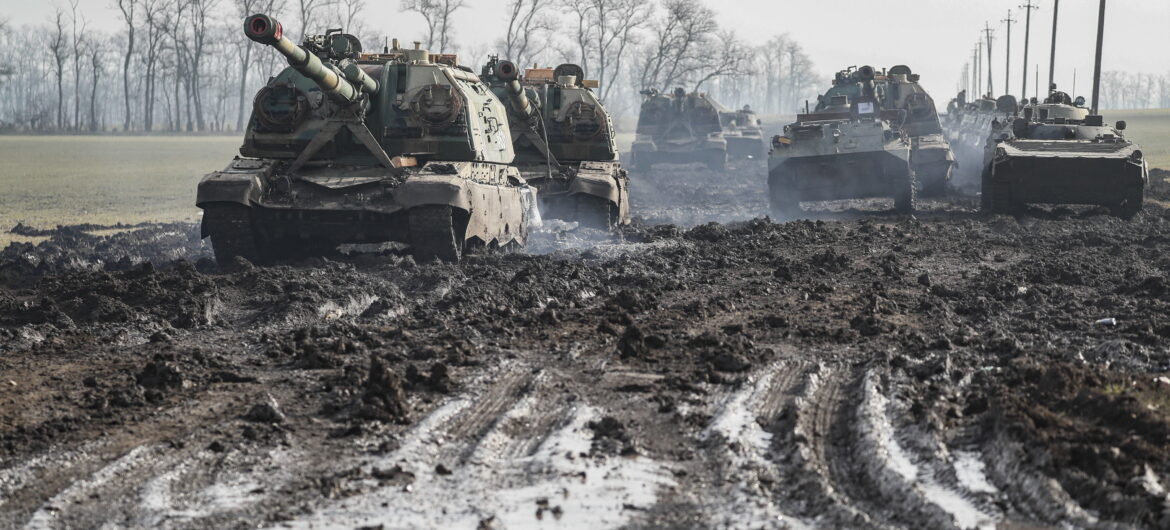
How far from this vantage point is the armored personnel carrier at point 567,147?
18.1 metres

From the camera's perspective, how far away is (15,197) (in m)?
30.0

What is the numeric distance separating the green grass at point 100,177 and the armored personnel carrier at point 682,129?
12211 mm

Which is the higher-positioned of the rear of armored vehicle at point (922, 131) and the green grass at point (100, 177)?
the rear of armored vehicle at point (922, 131)

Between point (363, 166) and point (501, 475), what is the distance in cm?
940

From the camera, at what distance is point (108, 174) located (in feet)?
131

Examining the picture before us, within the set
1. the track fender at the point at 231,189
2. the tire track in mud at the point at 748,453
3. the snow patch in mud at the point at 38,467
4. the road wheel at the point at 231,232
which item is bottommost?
the snow patch in mud at the point at 38,467

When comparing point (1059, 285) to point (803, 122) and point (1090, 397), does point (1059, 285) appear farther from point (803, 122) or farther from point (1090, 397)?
point (803, 122)

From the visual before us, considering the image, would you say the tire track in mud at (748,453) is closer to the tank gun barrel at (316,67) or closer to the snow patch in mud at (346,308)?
the snow patch in mud at (346,308)

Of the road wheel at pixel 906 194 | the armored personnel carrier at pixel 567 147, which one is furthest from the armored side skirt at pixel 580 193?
the road wheel at pixel 906 194

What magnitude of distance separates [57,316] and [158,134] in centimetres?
6704

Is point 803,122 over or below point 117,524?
over

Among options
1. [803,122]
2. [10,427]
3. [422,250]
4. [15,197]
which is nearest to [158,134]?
[15,197]

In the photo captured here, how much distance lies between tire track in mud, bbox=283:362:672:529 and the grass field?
579 inches

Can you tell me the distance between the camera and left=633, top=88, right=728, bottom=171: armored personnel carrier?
1444 inches
